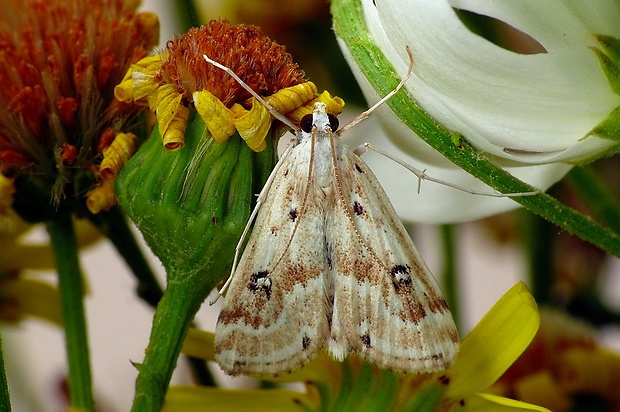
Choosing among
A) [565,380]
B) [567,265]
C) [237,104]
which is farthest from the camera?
[567,265]

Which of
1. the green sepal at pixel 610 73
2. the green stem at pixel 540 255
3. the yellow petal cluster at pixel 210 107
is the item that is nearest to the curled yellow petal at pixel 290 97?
the yellow petal cluster at pixel 210 107

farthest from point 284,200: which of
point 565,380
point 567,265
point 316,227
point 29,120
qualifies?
point 567,265

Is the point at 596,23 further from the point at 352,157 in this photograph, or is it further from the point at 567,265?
the point at 567,265

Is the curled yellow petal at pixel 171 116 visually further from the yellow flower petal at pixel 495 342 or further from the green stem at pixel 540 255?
the green stem at pixel 540 255

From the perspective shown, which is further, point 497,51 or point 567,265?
point 567,265

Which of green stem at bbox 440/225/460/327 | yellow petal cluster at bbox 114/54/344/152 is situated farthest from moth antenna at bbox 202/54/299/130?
green stem at bbox 440/225/460/327

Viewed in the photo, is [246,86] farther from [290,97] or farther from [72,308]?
[72,308]

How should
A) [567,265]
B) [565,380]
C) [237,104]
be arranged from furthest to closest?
[567,265]
[565,380]
[237,104]

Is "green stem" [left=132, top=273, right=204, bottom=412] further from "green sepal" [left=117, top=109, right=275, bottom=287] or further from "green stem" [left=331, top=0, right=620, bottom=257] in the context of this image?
"green stem" [left=331, top=0, right=620, bottom=257]
